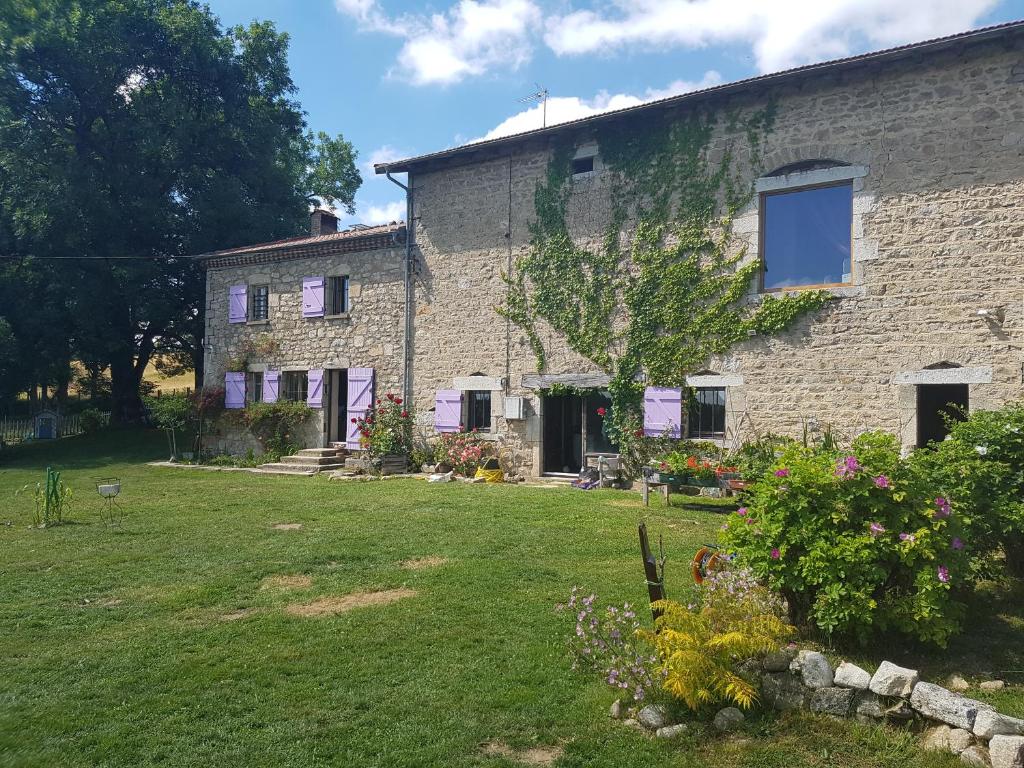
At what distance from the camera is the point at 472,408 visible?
1445cm

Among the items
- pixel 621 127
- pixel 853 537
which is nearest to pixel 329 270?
pixel 621 127

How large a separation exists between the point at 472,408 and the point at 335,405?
4.09 m

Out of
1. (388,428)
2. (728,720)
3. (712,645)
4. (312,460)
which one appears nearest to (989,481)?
(712,645)

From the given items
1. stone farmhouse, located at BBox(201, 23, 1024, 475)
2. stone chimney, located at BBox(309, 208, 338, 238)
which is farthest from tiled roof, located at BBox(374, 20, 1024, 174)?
stone chimney, located at BBox(309, 208, 338, 238)

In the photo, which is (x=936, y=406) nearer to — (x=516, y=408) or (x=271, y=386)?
(x=516, y=408)

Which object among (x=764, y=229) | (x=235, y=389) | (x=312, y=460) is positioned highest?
(x=764, y=229)

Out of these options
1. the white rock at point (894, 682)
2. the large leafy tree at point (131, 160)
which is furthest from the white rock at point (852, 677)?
the large leafy tree at point (131, 160)

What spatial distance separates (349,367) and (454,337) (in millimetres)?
3059

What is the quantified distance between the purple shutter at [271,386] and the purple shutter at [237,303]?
1.84 metres

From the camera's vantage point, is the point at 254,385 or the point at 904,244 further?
the point at 254,385

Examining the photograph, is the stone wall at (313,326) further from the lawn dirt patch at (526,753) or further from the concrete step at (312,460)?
the lawn dirt patch at (526,753)

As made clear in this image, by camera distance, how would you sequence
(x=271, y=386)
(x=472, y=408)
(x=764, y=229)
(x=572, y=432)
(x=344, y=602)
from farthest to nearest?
(x=271, y=386)
(x=472, y=408)
(x=572, y=432)
(x=764, y=229)
(x=344, y=602)

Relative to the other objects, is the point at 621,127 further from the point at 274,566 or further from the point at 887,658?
the point at 887,658

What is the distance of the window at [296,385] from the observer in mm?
17000
